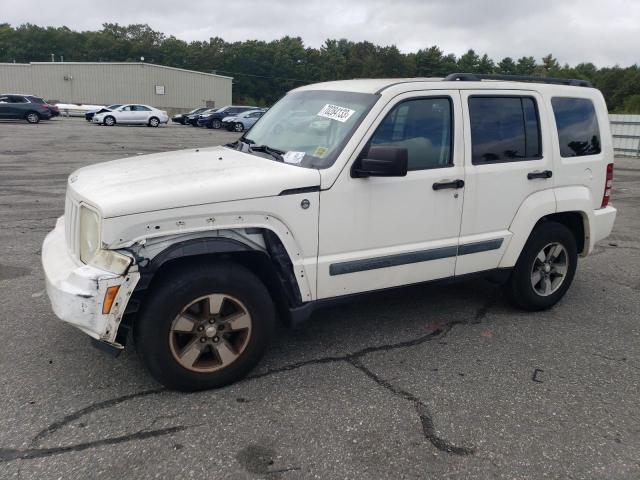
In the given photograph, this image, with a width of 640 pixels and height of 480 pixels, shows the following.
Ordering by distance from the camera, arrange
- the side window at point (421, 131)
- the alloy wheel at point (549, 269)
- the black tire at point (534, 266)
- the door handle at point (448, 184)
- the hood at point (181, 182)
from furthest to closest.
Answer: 1. the alloy wheel at point (549, 269)
2. the black tire at point (534, 266)
3. the door handle at point (448, 184)
4. the side window at point (421, 131)
5. the hood at point (181, 182)

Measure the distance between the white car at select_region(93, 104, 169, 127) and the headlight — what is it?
33676 millimetres

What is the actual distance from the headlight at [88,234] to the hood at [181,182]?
8 cm

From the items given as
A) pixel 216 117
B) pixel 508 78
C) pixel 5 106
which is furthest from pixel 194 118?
pixel 508 78

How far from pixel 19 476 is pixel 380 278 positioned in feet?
7.76

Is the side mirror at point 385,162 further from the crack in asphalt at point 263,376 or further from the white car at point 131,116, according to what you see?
the white car at point 131,116

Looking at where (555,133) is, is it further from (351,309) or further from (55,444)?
(55,444)

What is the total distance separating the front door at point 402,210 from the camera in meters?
3.52

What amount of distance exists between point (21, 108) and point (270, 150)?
3233 cm

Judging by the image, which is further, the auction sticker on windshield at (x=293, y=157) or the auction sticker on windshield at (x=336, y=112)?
the auction sticker on windshield at (x=336, y=112)

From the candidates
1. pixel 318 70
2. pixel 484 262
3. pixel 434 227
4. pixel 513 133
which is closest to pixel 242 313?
pixel 434 227

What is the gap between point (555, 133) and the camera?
4.47 m

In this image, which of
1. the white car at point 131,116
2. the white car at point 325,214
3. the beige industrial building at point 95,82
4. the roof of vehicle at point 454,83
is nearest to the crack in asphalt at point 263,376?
the white car at point 325,214

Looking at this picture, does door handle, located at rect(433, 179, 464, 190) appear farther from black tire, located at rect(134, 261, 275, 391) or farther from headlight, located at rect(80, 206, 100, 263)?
headlight, located at rect(80, 206, 100, 263)

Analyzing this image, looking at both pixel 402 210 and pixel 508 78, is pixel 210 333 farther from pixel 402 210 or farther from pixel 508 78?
pixel 508 78
